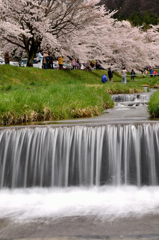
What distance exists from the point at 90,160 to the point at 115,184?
786mm

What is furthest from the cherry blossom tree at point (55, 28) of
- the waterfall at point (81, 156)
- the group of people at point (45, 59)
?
the waterfall at point (81, 156)

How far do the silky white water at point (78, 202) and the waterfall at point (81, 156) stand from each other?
242 millimetres

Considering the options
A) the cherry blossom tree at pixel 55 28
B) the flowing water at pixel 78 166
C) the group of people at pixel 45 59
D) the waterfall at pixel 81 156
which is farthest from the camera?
the group of people at pixel 45 59

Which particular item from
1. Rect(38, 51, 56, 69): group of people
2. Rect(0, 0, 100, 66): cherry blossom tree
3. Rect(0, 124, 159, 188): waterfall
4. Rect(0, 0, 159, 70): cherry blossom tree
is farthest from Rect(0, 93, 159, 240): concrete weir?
Rect(38, 51, 56, 69): group of people

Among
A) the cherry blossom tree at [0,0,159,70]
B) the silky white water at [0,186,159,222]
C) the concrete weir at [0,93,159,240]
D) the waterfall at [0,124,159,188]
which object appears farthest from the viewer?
the cherry blossom tree at [0,0,159,70]

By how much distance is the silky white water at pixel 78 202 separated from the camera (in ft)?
19.7

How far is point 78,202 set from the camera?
21.9ft

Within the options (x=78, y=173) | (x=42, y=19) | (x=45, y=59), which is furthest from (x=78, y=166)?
(x=45, y=59)

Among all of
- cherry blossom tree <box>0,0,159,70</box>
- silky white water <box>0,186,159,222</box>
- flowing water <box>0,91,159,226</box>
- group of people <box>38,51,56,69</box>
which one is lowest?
silky white water <box>0,186,159,222</box>

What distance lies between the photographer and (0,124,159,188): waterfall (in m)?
7.54

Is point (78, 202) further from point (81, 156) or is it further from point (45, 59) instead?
point (45, 59)

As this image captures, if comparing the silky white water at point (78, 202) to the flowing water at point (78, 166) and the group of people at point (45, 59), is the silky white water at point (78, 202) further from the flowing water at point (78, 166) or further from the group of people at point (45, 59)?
the group of people at point (45, 59)

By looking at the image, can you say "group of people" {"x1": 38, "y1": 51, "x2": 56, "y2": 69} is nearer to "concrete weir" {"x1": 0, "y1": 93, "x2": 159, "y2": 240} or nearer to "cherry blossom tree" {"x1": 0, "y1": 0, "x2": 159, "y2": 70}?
"cherry blossom tree" {"x1": 0, "y1": 0, "x2": 159, "y2": 70}

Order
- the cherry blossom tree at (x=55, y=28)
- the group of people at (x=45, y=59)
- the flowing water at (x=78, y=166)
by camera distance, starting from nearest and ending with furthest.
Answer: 1. the flowing water at (x=78, y=166)
2. the cherry blossom tree at (x=55, y=28)
3. the group of people at (x=45, y=59)
